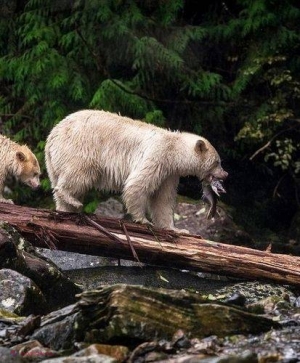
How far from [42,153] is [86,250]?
4.73m

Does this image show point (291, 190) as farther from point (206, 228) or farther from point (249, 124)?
point (206, 228)

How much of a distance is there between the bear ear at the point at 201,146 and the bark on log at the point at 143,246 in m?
1.16

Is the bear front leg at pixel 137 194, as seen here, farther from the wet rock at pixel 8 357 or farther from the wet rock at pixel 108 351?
the wet rock at pixel 8 357

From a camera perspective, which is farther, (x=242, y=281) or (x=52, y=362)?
(x=242, y=281)

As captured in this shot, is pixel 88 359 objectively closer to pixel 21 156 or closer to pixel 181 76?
pixel 21 156

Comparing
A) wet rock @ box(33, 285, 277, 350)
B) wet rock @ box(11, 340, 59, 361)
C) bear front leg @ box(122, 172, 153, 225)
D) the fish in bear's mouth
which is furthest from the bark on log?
wet rock @ box(11, 340, 59, 361)

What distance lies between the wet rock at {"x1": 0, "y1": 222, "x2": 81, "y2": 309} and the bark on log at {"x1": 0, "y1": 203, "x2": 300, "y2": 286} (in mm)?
532

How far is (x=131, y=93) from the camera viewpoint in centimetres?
1263

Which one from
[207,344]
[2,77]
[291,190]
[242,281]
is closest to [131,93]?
[2,77]

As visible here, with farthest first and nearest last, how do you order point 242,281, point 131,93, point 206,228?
point 131,93 < point 206,228 < point 242,281

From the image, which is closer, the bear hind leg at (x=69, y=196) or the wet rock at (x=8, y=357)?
A: the wet rock at (x=8, y=357)

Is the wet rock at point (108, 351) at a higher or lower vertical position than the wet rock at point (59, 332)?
higher

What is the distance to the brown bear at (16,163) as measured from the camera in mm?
10156

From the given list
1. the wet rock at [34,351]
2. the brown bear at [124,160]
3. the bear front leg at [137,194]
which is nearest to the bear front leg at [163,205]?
the brown bear at [124,160]
